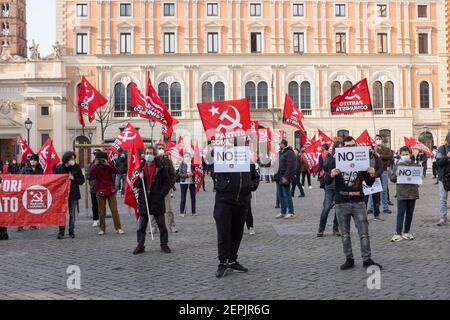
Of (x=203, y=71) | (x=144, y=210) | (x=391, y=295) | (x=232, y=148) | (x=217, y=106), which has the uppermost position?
(x=203, y=71)

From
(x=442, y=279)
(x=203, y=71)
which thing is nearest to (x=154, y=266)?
(x=442, y=279)

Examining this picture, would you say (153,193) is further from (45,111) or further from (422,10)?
(422,10)

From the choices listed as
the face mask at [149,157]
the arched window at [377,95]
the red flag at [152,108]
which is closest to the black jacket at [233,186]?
the face mask at [149,157]

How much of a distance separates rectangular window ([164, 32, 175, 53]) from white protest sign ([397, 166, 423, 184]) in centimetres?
4536

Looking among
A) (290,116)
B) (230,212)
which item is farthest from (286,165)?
(290,116)

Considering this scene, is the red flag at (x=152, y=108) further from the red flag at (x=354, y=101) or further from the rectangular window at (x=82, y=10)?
the rectangular window at (x=82, y=10)

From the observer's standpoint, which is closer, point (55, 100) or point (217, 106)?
point (217, 106)

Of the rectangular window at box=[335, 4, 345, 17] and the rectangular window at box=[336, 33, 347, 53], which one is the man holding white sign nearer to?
the rectangular window at box=[336, 33, 347, 53]

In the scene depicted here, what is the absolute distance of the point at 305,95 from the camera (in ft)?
180

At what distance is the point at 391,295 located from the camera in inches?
273

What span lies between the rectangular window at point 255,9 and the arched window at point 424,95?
56.9 feet

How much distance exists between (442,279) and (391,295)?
1.23 meters
